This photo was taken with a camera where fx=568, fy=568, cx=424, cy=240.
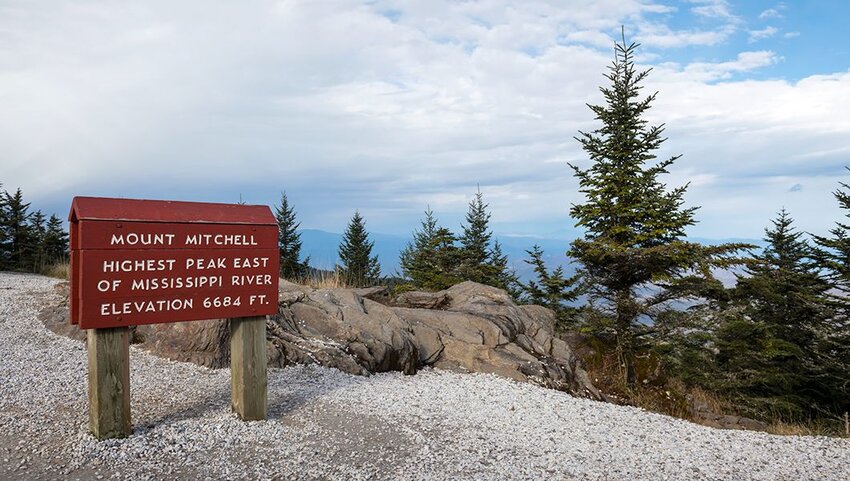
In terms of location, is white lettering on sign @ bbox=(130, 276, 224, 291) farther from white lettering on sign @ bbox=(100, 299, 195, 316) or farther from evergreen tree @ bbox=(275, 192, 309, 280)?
evergreen tree @ bbox=(275, 192, 309, 280)

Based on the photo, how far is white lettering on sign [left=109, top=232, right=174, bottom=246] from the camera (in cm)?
609

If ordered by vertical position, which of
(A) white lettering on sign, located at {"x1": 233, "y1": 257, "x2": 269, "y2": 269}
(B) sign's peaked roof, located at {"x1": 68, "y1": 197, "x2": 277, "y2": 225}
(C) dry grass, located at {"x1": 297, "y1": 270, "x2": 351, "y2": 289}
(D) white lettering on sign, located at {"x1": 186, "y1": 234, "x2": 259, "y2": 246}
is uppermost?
(B) sign's peaked roof, located at {"x1": 68, "y1": 197, "x2": 277, "y2": 225}

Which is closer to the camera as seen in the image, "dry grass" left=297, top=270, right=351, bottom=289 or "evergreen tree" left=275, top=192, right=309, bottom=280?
"dry grass" left=297, top=270, right=351, bottom=289

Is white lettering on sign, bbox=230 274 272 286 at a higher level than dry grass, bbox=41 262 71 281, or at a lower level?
higher

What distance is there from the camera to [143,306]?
622 cm

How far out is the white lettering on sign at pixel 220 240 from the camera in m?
6.54

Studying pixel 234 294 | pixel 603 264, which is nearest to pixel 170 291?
pixel 234 294

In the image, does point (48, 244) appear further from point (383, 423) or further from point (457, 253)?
point (383, 423)

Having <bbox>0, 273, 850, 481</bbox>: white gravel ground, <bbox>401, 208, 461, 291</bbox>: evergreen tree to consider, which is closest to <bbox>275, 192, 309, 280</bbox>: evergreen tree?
<bbox>401, 208, 461, 291</bbox>: evergreen tree

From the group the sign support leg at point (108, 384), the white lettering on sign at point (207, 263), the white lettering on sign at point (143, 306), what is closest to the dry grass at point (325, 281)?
the white lettering on sign at point (207, 263)

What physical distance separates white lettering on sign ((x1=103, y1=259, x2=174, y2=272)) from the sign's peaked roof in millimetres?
456

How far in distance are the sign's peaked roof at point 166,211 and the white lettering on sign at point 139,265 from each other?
0.46 m

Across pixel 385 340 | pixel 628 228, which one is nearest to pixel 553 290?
pixel 628 228

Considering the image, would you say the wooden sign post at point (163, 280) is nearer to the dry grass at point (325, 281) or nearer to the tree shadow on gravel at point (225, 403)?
the tree shadow on gravel at point (225, 403)
